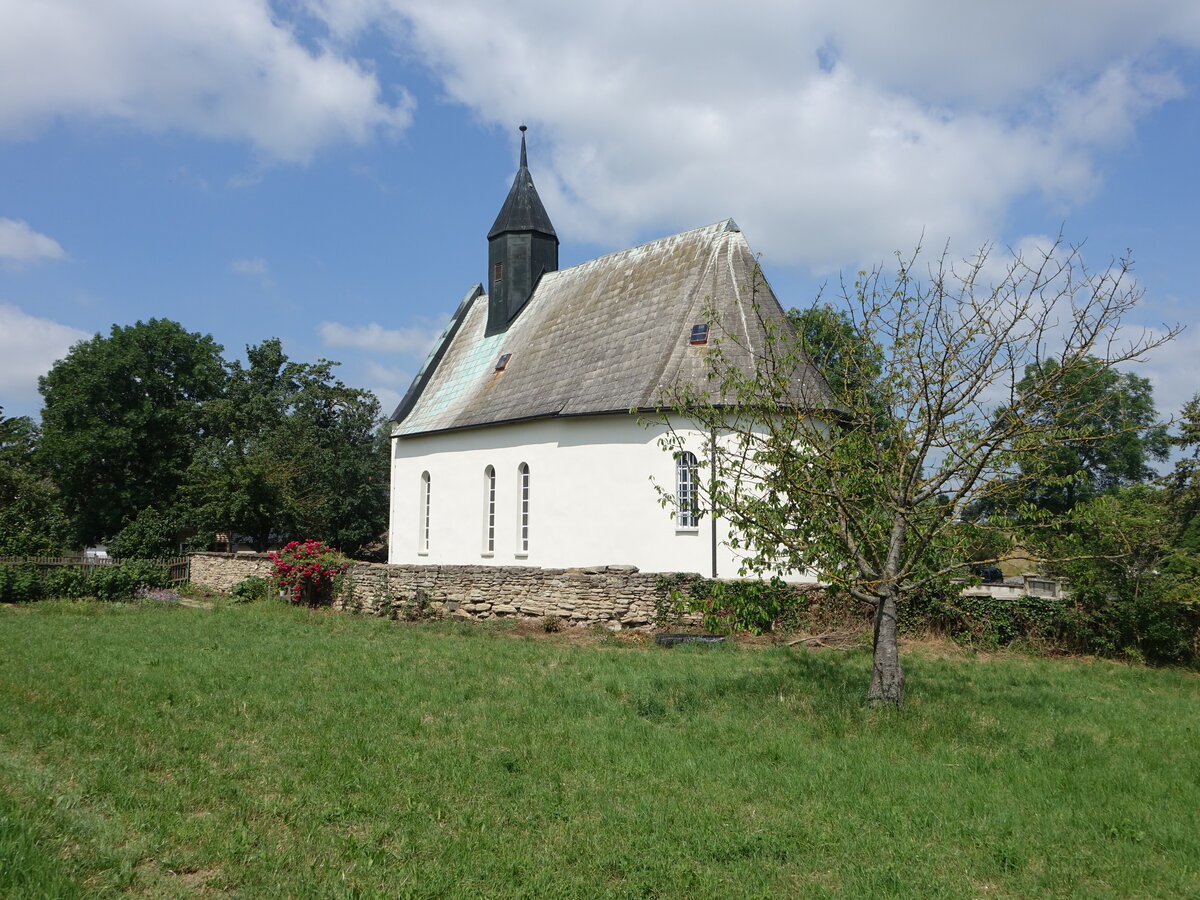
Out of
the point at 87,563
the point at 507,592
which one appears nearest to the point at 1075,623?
the point at 507,592

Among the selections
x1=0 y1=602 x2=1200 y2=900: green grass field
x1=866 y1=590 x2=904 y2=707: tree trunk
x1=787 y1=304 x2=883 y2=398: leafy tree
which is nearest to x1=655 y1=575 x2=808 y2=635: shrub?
x1=0 y1=602 x2=1200 y2=900: green grass field

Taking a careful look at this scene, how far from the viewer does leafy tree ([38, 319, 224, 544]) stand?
135 feet

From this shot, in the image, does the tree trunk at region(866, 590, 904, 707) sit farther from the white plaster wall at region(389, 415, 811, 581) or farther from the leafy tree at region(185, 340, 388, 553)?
the leafy tree at region(185, 340, 388, 553)

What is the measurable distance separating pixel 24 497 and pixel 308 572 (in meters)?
24.7

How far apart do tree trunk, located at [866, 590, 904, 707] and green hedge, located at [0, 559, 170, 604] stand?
20.9m

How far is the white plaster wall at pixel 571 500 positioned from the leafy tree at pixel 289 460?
9.15 meters

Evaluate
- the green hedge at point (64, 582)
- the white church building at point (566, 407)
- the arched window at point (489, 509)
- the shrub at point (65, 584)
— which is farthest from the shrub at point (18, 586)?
the arched window at point (489, 509)

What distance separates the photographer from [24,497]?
127ft

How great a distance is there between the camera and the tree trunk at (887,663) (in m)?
9.48

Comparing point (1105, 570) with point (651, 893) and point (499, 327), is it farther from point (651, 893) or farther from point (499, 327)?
point (499, 327)

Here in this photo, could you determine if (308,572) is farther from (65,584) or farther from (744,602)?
(744,602)

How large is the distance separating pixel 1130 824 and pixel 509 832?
14.5 ft

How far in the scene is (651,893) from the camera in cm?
Result: 520

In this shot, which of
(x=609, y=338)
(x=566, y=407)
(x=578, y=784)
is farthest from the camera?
(x=609, y=338)
